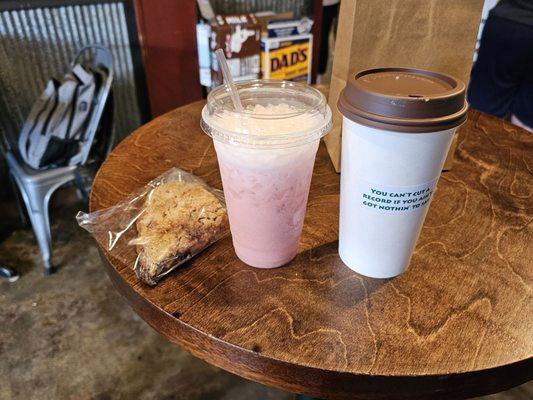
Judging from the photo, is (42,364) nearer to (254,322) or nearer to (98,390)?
(98,390)

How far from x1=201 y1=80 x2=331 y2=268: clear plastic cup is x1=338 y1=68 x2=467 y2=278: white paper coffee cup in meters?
0.07

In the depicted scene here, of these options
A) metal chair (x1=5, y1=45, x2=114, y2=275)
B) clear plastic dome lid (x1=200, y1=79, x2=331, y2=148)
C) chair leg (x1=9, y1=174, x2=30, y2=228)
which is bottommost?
chair leg (x1=9, y1=174, x2=30, y2=228)

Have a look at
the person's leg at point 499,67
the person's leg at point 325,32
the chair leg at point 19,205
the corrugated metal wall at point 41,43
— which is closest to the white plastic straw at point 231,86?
the corrugated metal wall at point 41,43

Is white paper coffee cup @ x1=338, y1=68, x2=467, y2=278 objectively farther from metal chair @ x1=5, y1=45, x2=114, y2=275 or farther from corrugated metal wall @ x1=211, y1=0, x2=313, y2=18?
corrugated metal wall @ x1=211, y1=0, x2=313, y2=18

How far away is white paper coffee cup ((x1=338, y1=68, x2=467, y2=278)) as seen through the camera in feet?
1.85

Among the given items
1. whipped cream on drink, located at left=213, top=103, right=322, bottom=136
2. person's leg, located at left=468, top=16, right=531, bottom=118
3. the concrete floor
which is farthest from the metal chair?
person's leg, located at left=468, top=16, right=531, bottom=118

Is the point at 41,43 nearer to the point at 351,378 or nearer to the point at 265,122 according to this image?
the point at 265,122

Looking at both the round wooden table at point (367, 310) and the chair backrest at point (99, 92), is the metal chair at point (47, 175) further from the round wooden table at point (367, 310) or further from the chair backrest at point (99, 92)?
the round wooden table at point (367, 310)

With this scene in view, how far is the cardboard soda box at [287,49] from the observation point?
2.47 m

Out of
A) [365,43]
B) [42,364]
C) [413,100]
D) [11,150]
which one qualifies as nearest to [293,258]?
[413,100]

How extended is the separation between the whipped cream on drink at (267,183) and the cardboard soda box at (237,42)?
1.73 meters

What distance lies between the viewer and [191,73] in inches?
100

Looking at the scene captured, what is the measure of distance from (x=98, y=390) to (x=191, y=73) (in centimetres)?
174

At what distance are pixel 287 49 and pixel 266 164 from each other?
211 cm
